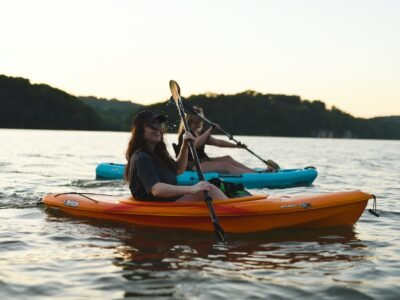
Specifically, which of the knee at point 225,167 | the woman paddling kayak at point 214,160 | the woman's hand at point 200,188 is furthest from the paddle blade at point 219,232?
the knee at point 225,167

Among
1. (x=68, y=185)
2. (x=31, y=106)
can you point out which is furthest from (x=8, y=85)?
(x=68, y=185)

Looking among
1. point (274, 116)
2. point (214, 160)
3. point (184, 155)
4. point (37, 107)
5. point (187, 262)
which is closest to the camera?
point (187, 262)

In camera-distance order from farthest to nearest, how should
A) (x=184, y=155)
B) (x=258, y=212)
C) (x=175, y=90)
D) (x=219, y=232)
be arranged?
(x=175, y=90) < (x=184, y=155) < (x=258, y=212) < (x=219, y=232)

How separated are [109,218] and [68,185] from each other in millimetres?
5123

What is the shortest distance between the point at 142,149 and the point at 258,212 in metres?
1.41

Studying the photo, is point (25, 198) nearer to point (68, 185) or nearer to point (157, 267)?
point (68, 185)

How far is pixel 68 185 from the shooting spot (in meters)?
11.4

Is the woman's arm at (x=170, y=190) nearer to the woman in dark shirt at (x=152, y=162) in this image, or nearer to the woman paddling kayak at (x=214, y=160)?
the woman in dark shirt at (x=152, y=162)

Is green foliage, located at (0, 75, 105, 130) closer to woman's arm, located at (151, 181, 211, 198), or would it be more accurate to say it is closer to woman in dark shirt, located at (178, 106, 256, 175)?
woman in dark shirt, located at (178, 106, 256, 175)

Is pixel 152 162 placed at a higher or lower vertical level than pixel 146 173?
higher

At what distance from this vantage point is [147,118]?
5.53m

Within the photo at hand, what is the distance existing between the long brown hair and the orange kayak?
459mm

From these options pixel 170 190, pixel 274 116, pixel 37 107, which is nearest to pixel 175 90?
pixel 170 190

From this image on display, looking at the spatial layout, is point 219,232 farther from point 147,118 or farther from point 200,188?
point 147,118
